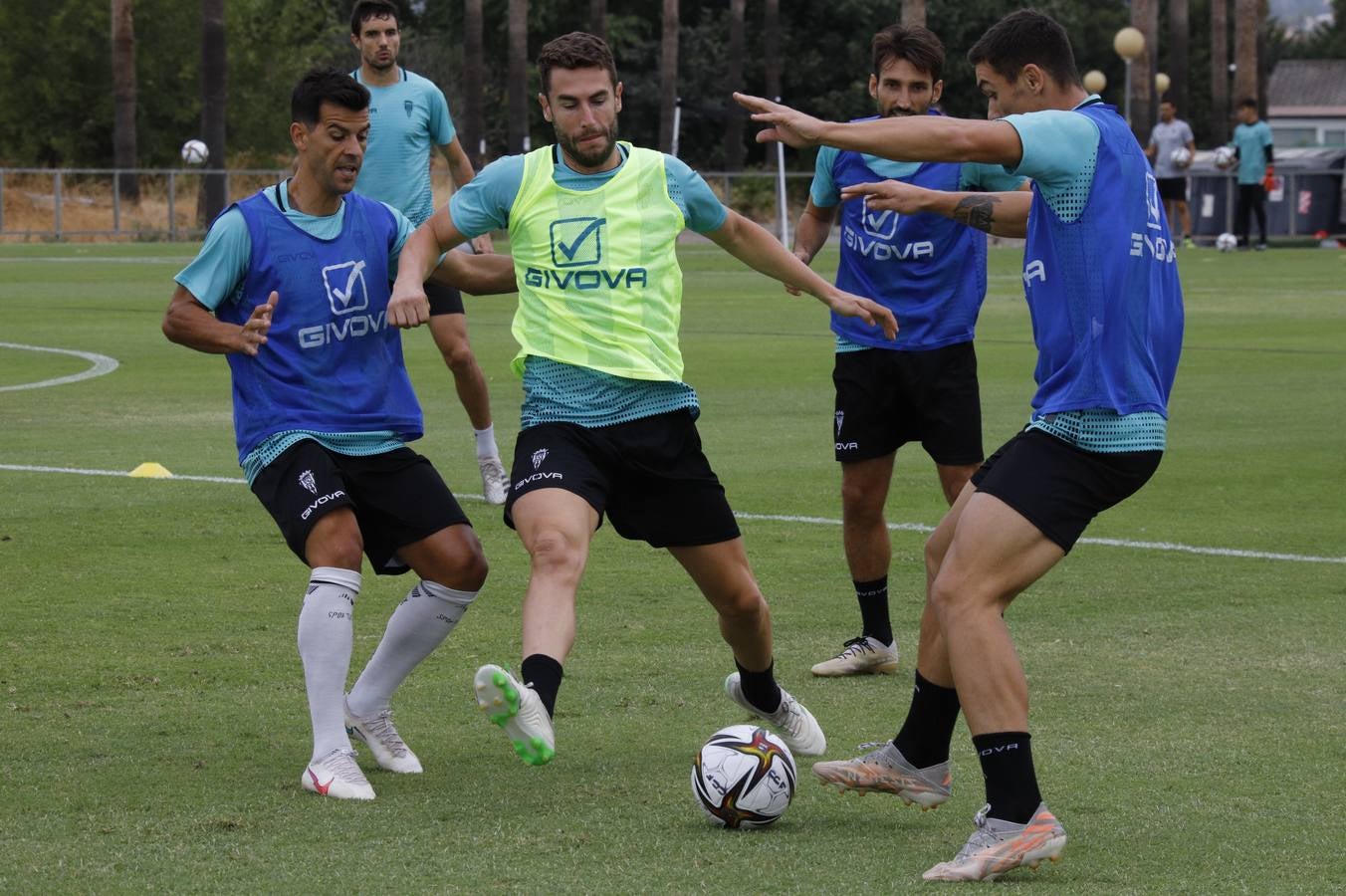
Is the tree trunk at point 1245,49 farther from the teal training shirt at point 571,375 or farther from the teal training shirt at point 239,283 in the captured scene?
the teal training shirt at point 239,283

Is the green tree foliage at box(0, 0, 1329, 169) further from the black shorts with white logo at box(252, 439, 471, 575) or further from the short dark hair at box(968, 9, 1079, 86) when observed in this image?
the short dark hair at box(968, 9, 1079, 86)

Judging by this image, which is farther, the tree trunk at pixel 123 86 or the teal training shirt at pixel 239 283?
the tree trunk at pixel 123 86

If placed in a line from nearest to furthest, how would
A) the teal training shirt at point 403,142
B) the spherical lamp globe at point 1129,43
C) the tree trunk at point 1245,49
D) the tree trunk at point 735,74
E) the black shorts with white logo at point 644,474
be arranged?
1. the black shorts with white logo at point 644,474
2. the teal training shirt at point 403,142
3. the spherical lamp globe at point 1129,43
4. the tree trunk at point 1245,49
5. the tree trunk at point 735,74

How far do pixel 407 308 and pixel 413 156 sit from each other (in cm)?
585

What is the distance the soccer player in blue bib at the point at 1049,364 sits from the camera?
5.10 m

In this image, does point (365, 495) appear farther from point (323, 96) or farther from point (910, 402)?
point (910, 402)

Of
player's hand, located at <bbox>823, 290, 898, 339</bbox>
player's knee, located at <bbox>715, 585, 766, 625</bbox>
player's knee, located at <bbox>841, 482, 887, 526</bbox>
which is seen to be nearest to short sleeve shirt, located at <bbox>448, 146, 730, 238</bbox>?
player's hand, located at <bbox>823, 290, 898, 339</bbox>

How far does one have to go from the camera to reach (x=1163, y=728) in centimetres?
650

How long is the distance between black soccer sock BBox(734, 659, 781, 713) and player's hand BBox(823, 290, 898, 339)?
1111 millimetres

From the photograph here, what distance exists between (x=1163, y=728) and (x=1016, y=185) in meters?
2.53

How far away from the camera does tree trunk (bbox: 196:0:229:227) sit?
154ft

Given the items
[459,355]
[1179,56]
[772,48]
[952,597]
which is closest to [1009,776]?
[952,597]

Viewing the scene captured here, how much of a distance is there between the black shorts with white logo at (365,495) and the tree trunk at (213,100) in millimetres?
40995

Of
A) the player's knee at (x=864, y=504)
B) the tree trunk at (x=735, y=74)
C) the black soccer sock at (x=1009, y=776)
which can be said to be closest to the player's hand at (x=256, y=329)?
the black soccer sock at (x=1009, y=776)
